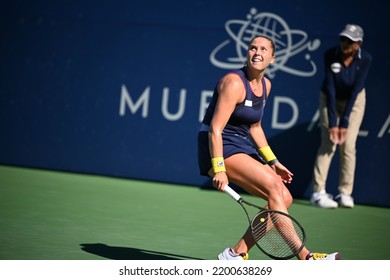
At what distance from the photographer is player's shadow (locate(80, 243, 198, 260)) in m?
6.11

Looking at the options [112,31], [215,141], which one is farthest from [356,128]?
[215,141]

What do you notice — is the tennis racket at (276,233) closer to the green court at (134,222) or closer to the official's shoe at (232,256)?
the official's shoe at (232,256)

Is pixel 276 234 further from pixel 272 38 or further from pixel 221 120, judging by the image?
pixel 272 38

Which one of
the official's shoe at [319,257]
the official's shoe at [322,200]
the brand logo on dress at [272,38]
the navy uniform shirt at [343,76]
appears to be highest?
the brand logo on dress at [272,38]

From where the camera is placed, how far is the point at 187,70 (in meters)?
10.2

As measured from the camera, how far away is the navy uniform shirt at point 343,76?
9109mm

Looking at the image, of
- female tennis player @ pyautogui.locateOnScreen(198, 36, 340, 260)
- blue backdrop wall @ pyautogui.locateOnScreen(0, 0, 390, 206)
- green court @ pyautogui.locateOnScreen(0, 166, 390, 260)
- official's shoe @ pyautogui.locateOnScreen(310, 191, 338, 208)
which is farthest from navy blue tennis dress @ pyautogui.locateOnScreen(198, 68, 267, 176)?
blue backdrop wall @ pyautogui.locateOnScreen(0, 0, 390, 206)

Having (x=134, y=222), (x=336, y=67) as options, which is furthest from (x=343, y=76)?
(x=134, y=222)

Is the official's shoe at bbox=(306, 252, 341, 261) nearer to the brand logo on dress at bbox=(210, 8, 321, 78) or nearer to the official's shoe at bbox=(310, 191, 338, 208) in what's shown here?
the official's shoe at bbox=(310, 191, 338, 208)

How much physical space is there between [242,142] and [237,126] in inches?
4.6

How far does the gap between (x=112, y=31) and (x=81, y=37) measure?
1.33ft

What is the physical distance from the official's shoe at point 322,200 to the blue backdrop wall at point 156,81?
458 mm

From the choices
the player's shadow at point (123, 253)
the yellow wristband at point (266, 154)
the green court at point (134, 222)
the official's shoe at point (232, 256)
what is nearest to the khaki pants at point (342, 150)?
the green court at point (134, 222)
